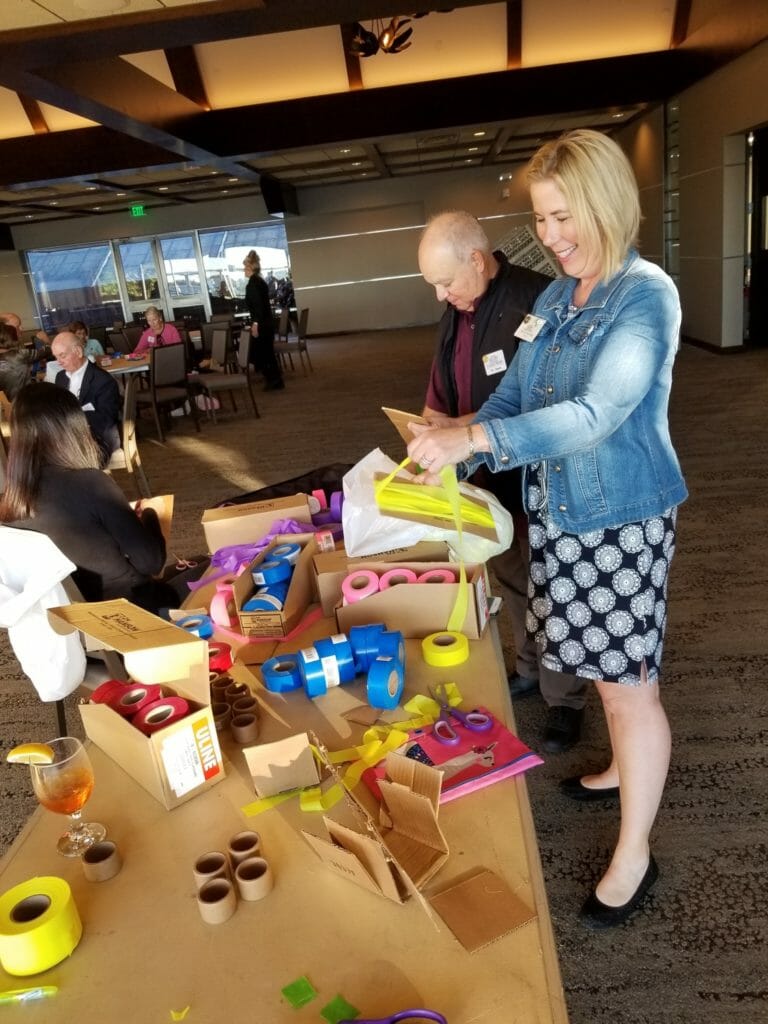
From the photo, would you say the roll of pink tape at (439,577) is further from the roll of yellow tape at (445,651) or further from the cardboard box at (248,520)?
the cardboard box at (248,520)

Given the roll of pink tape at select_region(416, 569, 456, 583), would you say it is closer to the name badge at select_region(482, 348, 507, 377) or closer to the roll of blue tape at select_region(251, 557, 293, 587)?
the roll of blue tape at select_region(251, 557, 293, 587)

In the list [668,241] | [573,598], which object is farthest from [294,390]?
[573,598]

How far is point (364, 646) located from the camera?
1430 millimetres

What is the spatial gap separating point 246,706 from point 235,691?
0.19 ft

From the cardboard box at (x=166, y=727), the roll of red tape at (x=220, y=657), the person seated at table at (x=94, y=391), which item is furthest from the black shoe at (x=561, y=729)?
the person seated at table at (x=94, y=391)

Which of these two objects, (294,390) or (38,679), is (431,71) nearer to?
(294,390)

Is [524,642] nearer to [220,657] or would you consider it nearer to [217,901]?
[220,657]

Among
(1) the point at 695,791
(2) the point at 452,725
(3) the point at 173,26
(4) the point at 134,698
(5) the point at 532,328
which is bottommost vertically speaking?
(1) the point at 695,791

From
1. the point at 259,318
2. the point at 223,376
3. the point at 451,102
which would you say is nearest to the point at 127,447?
the point at 223,376

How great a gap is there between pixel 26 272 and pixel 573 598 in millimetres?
19286

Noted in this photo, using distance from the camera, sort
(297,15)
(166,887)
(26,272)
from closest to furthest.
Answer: (166,887), (297,15), (26,272)

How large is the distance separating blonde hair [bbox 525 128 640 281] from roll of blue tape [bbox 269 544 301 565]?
3.00 ft

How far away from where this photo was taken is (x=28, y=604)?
1953 mm

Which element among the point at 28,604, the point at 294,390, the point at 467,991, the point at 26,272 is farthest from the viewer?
the point at 26,272
